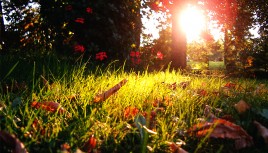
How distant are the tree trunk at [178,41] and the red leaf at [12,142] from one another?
9717mm

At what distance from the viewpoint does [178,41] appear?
1080 centimetres

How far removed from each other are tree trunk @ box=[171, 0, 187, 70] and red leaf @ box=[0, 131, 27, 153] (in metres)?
9.72

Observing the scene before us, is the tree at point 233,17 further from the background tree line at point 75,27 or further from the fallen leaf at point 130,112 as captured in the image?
the fallen leaf at point 130,112

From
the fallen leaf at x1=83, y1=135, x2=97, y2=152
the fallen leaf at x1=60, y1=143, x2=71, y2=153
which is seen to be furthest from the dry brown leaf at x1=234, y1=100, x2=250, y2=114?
the fallen leaf at x1=60, y1=143, x2=71, y2=153

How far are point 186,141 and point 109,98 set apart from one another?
2.58 ft

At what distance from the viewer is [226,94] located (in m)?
3.01

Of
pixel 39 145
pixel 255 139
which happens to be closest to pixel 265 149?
pixel 255 139

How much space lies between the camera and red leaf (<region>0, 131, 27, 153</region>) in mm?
1106

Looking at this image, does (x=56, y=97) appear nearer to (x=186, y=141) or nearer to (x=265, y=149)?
(x=186, y=141)

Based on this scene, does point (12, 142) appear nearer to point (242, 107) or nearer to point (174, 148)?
point (174, 148)

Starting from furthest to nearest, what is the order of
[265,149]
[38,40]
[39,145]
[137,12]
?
[137,12], [38,40], [265,149], [39,145]

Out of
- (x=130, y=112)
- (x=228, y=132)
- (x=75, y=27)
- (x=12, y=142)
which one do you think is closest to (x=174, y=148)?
(x=228, y=132)

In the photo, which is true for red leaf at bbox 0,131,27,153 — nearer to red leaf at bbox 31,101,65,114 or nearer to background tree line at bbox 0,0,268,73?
red leaf at bbox 31,101,65,114

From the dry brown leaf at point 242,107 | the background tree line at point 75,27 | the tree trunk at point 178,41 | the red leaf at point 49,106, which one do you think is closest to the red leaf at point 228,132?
the dry brown leaf at point 242,107
